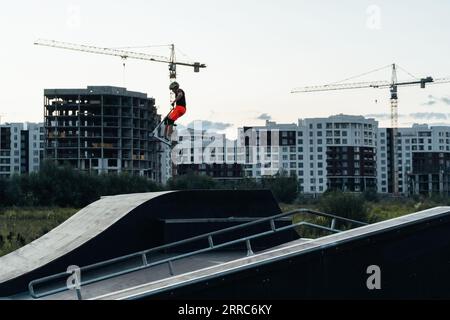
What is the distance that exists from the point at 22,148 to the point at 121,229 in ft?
504

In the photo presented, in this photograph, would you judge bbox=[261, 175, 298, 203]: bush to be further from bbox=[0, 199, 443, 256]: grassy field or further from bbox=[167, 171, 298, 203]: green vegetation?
bbox=[0, 199, 443, 256]: grassy field

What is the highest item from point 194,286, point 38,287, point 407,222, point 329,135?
point 329,135

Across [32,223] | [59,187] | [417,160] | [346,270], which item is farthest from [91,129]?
[346,270]

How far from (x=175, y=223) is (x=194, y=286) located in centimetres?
667

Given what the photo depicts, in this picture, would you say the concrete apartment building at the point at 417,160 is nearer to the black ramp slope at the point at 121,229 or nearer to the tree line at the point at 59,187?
the tree line at the point at 59,187

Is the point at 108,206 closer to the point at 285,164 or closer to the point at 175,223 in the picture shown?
the point at 175,223

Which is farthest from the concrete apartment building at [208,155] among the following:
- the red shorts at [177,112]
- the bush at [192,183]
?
the red shorts at [177,112]

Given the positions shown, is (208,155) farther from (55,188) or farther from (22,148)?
Answer: (55,188)

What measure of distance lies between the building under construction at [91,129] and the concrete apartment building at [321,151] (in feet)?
155

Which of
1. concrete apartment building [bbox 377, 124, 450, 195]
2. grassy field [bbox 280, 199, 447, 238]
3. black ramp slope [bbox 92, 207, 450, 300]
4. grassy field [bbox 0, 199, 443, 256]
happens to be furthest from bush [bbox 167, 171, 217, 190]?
concrete apartment building [bbox 377, 124, 450, 195]

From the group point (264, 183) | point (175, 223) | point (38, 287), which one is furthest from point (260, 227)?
point (264, 183)

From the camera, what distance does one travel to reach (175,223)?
46.8ft

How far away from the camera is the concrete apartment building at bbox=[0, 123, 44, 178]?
157 metres

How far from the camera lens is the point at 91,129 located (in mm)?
120875
